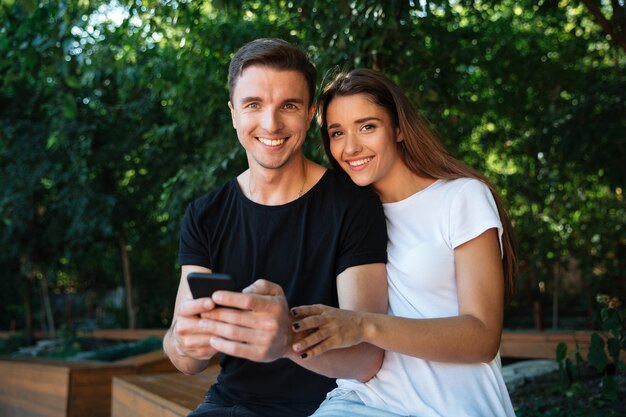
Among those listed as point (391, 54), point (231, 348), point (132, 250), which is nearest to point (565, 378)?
point (391, 54)

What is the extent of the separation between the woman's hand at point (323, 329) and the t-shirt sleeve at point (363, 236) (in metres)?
0.45

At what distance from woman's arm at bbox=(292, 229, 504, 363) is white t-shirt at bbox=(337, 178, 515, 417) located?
0.21 ft

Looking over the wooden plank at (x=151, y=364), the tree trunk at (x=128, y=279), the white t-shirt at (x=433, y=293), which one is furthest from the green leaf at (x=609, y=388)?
the tree trunk at (x=128, y=279)

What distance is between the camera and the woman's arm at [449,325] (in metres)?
1.90

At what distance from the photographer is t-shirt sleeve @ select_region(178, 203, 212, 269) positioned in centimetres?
262

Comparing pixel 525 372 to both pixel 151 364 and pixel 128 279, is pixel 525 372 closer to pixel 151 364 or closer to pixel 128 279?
pixel 151 364

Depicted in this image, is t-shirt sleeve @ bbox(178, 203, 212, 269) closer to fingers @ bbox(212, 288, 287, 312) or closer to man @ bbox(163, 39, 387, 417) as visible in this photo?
man @ bbox(163, 39, 387, 417)

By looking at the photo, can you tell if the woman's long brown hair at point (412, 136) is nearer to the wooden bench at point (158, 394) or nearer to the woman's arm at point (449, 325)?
the woman's arm at point (449, 325)

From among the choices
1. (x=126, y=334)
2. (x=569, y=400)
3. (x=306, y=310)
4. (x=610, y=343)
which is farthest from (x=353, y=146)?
(x=126, y=334)

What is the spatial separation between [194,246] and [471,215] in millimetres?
987

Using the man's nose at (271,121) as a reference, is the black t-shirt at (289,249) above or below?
below

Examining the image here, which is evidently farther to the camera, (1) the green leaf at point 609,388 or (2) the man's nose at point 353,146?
(1) the green leaf at point 609,388

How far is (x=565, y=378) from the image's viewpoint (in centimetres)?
461

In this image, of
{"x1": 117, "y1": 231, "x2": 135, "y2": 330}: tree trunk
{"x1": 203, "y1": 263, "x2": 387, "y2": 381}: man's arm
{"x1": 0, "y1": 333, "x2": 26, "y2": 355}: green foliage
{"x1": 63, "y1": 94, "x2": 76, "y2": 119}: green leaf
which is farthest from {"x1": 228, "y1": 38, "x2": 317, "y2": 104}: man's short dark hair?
{"x1": 0, "y1": 333, "x2": 26, "y2": 355}: green foliage
